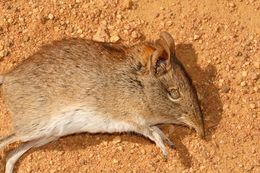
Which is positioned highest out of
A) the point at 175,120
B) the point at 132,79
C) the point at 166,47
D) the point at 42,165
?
the point at 166,47

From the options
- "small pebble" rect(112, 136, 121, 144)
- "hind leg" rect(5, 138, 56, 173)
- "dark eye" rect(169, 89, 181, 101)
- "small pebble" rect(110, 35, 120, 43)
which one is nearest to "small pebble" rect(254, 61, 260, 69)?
"dark eye" rect(169, 89, 181, 101)

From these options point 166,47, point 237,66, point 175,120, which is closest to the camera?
point 166,47

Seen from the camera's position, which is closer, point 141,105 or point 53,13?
point 141,105

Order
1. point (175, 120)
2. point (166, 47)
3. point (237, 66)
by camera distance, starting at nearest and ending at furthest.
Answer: point (166, 47), point (175, 120), point (237, 66)

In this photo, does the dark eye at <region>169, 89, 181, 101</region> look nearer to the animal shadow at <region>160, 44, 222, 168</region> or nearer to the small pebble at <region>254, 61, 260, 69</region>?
the animal shadow at <region>160, 44, 222, 168</region>

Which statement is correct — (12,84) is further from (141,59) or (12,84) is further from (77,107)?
(141,59)

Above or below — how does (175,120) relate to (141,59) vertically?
below

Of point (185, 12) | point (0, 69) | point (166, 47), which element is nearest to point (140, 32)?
point (185, 12)

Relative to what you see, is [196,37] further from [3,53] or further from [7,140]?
[7,140]
